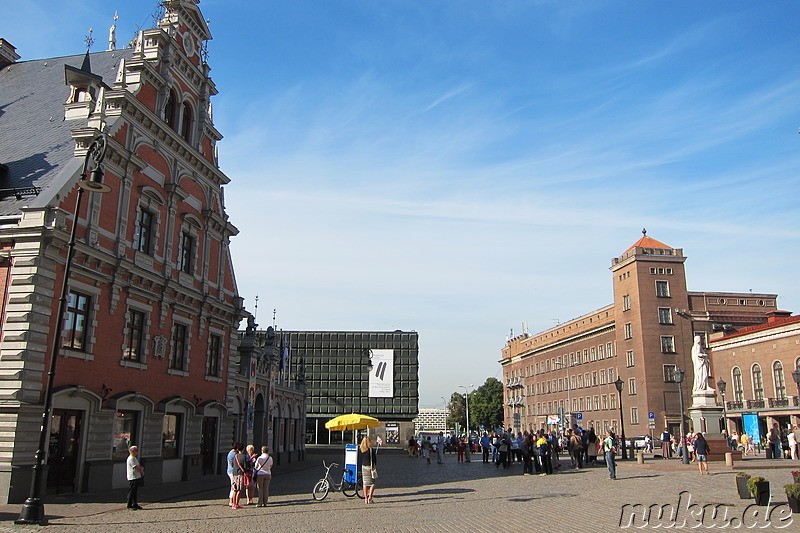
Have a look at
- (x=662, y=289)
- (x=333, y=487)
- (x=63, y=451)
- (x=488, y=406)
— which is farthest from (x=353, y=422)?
(x=488, y=406)

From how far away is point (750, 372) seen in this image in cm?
5850

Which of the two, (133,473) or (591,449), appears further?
(591,449)

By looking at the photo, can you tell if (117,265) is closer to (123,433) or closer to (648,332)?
(123,433)

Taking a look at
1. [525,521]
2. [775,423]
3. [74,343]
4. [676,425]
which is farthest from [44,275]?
[676,425]

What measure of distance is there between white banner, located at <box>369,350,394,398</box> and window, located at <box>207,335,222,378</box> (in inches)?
1835

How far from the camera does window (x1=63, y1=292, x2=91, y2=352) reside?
2002cm

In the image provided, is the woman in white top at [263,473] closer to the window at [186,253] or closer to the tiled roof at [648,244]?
the window at [186,253]

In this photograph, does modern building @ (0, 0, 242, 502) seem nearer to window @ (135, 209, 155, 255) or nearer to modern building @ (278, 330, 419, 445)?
window @ (135, 209, 155, 255)

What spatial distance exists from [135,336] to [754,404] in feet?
172

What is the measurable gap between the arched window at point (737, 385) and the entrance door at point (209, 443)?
4956cm

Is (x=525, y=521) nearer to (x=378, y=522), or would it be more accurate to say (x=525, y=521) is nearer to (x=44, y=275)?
(x=378, y=522)

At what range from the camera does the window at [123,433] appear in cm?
2203

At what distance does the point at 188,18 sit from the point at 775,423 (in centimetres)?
5182

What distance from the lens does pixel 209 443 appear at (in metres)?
29.2
